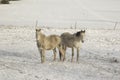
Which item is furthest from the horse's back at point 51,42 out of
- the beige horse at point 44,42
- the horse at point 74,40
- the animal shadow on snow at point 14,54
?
the animal shadow on snow at point 14,54

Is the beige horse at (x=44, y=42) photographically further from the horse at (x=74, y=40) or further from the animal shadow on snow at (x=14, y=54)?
the animal shadow on snow at (x=14, y=54)

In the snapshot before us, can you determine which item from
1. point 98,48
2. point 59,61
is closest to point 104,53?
point 98,48

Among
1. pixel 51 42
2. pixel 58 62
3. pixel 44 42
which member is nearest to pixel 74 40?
pixel 51 42

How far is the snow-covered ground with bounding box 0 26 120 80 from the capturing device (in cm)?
1490

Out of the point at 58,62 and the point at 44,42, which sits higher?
the point at 44,42

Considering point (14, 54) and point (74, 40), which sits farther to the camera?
point (14, 54)

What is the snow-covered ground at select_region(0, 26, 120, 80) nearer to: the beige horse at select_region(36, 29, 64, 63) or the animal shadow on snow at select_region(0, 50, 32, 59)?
the animal shadow on snow at select_region(0, 50, 32, 59)

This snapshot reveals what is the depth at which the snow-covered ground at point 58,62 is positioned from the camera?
48.9 ft

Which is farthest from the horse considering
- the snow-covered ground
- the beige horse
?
the snow-covered ground

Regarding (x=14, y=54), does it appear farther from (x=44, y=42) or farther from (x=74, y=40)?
(x=74, y=40)

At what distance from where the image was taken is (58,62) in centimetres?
1758

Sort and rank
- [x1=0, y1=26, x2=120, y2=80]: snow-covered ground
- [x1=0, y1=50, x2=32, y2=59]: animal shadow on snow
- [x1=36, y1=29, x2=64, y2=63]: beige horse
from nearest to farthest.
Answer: [x1=0, y1=26, x2=120, y2=80]: snow-covered ground < [x1=36, y1=29, x2=64, y2=63]: beige horse < [x1=0, y1=50, x2=32, y2=59]: animal shadow on snow

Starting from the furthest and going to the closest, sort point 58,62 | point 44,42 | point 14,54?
1. point 14,54
2. point 58,62
3. point 44,42

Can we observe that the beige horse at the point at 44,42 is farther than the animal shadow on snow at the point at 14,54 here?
No
